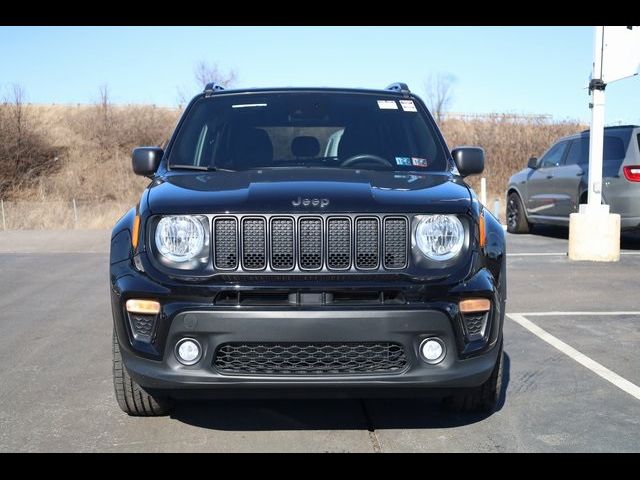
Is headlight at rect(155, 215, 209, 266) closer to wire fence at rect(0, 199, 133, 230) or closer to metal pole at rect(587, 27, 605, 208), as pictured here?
metal pole at rect(587, 27, 605, 208)

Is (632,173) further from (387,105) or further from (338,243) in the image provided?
(338,243)

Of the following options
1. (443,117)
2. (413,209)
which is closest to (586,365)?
(413,209)

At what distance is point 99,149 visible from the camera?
37.7 metres

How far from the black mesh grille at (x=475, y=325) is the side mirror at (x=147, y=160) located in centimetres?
221

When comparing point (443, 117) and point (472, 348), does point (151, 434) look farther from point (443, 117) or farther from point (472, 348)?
point (443, 117)

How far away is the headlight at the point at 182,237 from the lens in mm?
3480

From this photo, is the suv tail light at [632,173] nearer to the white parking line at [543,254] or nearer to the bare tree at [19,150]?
the white parking line at [543,254]

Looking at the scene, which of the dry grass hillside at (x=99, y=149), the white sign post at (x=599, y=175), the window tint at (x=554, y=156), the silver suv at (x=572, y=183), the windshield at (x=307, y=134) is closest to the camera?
the windshield at (x=307, y=134)

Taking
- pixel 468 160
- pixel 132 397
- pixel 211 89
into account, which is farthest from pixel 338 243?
pixel 211 89

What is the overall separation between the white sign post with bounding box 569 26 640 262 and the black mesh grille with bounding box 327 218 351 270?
7547 millimetres

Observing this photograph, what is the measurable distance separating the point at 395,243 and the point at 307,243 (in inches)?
15.9

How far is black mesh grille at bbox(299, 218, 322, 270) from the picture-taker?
136 inches

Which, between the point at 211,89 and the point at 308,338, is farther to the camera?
the point at 211,89

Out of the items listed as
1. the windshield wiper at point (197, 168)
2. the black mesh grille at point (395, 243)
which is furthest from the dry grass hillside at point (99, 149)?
the black mesh grille at point (395, 243)
